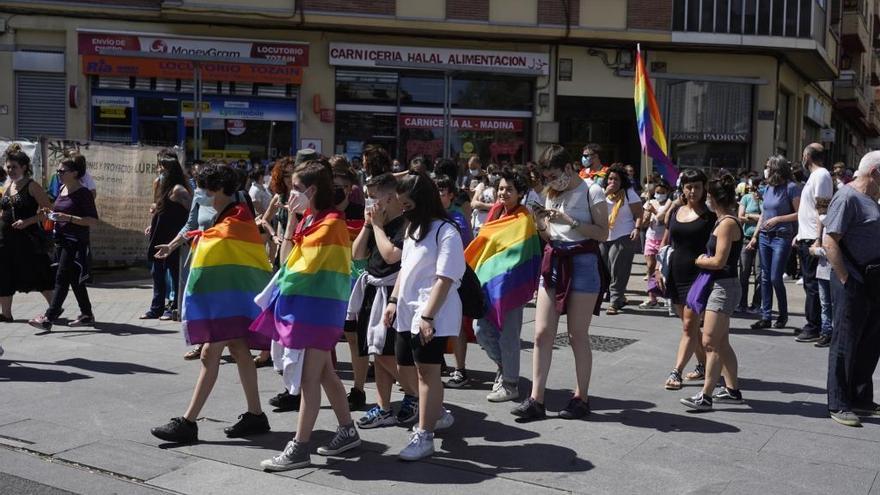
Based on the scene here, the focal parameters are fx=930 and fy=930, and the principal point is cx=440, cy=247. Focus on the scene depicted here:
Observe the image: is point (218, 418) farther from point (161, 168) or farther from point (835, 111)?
point (835, 111)

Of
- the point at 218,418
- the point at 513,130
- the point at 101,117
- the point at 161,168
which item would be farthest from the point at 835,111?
the point at 218,418

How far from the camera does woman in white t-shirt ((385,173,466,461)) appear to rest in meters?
5.34

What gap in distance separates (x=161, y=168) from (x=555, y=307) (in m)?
5.50

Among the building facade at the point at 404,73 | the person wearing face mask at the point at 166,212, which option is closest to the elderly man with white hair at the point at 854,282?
the person wearing face mask at the point at 166,212

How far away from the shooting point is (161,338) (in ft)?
30.2

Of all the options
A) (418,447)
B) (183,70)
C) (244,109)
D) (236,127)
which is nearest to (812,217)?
(418,447)

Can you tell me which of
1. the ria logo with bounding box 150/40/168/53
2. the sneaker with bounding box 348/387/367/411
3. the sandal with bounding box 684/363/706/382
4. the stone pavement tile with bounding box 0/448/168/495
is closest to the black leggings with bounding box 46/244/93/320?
the stone pavement tile with bounding box 0/448/168/495

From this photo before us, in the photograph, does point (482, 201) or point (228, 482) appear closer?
point (228, 482)

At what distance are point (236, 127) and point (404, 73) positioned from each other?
4225 mm

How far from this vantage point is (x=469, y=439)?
5918 mm

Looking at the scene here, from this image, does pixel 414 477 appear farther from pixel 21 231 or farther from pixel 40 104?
pixel 40 104

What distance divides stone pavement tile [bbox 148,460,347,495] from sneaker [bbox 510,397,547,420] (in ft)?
5.80

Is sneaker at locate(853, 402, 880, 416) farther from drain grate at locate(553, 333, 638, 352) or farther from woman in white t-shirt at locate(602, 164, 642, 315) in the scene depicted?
woman in white t-shirt at locate(602, 164, 642, 315)

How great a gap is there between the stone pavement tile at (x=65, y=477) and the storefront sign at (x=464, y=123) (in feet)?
58.2
